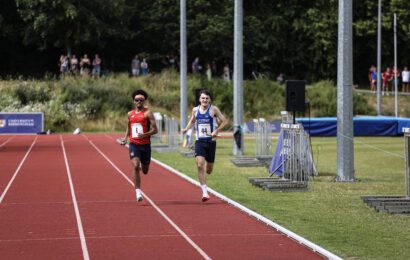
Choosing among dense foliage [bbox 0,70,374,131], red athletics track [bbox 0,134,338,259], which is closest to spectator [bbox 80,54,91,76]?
dense foliage [bbox 0,70,374,131]

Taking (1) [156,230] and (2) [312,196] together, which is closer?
(1) [156,230]

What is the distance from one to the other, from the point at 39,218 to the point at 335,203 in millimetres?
5398

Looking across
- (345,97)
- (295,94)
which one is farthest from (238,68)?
(345,97)

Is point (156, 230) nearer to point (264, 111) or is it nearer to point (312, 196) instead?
point (312, 196)

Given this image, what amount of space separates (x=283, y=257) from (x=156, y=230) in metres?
2.95

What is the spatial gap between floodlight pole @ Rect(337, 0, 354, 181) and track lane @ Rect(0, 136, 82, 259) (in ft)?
20.6

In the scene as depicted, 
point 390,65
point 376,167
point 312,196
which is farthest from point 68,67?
point 312,196

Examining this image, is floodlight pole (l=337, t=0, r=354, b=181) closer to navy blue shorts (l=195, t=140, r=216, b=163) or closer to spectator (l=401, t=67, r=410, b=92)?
navy blue shorts (l=195, t=140, r=216, b=163)

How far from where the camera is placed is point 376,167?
92.4ft

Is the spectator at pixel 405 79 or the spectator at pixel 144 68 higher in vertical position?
the spectator at pixel 144 68

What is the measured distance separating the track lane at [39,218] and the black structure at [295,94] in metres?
5.47

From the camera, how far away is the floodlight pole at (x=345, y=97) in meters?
23.2

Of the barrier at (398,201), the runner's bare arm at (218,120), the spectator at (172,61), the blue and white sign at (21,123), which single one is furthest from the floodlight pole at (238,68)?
the spectator at (172,61)

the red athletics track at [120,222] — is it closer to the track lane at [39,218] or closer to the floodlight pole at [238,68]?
the track lane at [39,218]
